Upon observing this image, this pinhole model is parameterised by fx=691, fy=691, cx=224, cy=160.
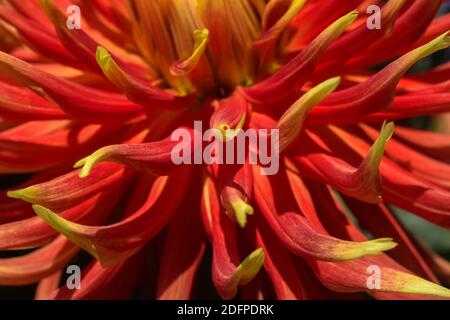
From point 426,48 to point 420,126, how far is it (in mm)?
746

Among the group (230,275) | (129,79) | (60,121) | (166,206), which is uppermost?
(60,121)

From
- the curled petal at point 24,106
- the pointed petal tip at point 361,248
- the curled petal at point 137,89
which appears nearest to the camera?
the pointed petal tip at point 361,248

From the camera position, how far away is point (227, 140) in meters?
0.95

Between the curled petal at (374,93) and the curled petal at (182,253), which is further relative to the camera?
the curled petal at (182,253)

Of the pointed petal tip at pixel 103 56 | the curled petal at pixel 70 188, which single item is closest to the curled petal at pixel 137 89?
the pointed petal tip at pixel 103 56

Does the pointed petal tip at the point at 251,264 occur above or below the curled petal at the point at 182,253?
below

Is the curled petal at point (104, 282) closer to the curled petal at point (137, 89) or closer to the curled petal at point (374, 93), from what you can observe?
the curled petal at point (137, 89)

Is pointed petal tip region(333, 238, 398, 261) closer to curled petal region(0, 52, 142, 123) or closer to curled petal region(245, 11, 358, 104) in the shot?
curled petal region(245, 11, 358, 104)

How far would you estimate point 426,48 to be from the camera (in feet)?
2.97

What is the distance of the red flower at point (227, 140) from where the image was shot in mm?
930

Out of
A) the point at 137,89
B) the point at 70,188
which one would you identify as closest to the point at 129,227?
the point at 70,188

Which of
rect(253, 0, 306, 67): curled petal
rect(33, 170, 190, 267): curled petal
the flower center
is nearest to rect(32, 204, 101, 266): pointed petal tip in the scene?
A: rect(33, 170, 190, 267): curled petal
